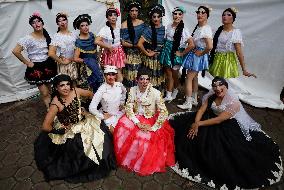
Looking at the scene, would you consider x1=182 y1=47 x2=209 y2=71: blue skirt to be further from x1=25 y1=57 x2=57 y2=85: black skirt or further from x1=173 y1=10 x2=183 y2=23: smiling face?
x1=25 y1=57 x2=57 y2=85: black skirt

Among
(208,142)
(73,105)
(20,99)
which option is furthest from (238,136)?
(20,99)

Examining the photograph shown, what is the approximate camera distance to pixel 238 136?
14.0ft

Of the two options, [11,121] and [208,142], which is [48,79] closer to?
[11,121]

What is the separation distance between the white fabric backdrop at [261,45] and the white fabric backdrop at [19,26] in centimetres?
274

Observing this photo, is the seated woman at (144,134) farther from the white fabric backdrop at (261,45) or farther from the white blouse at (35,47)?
the white fabric backdrop at (261,45)

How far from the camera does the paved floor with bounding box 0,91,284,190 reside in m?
4.20

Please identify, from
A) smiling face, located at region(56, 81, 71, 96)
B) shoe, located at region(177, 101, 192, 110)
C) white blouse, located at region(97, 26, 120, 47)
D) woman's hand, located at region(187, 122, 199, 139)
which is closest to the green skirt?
shoe, located at region(177, 101, 192, 110)

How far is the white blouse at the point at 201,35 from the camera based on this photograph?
17.0 feet

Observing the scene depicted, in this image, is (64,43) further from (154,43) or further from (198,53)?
(198,53)

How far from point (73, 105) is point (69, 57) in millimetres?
1434

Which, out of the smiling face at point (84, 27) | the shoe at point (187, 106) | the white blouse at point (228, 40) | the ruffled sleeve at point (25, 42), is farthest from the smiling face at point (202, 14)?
the ruffled sleeve at point (25, 42)

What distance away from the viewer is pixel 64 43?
5.27 m

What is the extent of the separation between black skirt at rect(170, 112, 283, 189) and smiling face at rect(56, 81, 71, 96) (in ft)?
6.58

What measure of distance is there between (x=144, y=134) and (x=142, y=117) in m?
0.39
